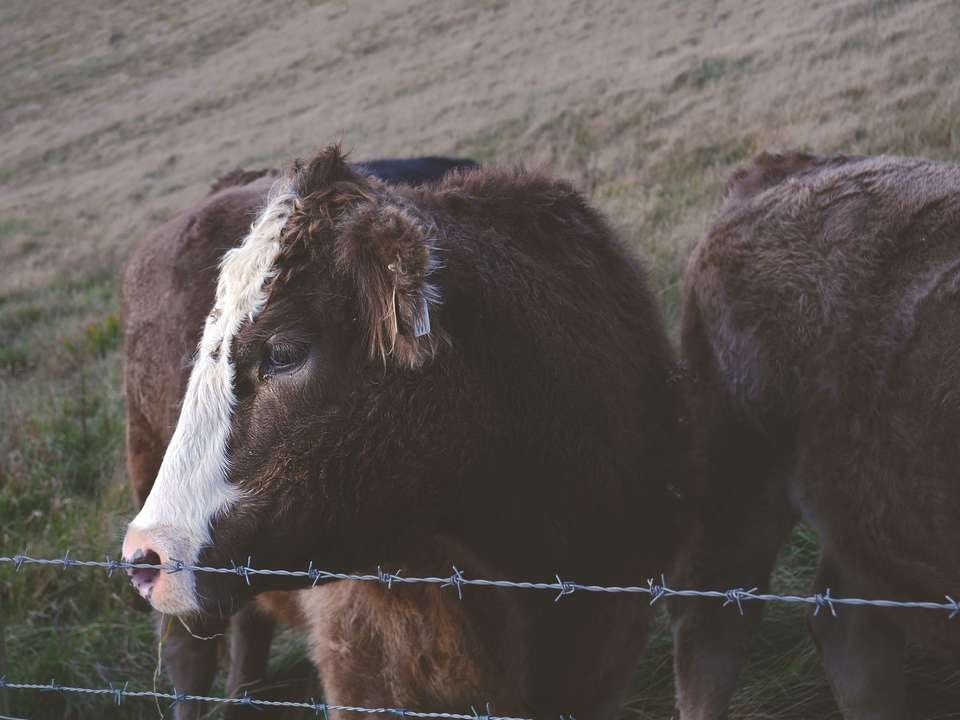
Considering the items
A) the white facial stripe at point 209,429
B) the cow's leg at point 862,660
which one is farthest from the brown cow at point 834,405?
the white facial stripe at point 209,429

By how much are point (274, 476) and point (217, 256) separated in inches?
75.6

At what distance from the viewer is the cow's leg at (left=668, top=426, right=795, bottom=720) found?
3996 millimetres

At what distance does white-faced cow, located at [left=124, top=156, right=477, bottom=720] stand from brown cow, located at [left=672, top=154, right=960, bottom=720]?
4.45ft

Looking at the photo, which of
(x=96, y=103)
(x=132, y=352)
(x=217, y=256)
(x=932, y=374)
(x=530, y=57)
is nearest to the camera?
(x=932, y=374)

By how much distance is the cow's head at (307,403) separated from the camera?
2.75 meters

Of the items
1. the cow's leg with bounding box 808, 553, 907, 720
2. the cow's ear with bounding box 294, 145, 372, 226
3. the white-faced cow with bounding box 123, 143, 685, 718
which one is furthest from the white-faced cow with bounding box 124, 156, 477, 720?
the cow's leg with bounding box 808, 553, 907, 720

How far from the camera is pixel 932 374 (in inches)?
135

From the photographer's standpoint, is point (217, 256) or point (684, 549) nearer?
point (684, 549)

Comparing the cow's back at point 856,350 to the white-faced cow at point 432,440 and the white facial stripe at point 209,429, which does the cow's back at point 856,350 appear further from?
the white facial stripe at point 209,429

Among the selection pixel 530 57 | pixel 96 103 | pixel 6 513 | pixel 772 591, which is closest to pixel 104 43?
pixel 96 103

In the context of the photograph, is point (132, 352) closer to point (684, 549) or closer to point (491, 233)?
point (491, 233)

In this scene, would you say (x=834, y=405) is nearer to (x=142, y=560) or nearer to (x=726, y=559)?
(x=726, y=559)

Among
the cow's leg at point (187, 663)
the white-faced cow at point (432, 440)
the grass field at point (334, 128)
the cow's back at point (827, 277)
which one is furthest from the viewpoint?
the grass field at point (334, 128)

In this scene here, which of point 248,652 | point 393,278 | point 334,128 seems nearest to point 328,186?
point 393,278
